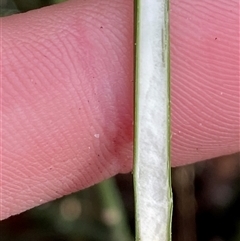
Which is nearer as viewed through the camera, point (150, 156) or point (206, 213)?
point (150, 156)

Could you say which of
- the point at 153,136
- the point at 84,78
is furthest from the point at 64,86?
the point at 153,136

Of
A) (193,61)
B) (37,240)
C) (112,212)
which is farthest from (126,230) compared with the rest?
(193,61)

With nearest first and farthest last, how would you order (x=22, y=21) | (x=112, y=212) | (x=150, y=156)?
1. (x=150, y=156)
2. (x=22, y=21)
3. (x=112, y=212)

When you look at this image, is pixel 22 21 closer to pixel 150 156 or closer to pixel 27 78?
pixel 27 78

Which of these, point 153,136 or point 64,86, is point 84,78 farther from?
point 153,136

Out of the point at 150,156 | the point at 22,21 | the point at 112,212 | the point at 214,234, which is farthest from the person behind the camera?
the point at 214,234

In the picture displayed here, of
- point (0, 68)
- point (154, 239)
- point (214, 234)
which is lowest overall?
point (214, 234)

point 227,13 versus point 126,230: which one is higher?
point 227,13
